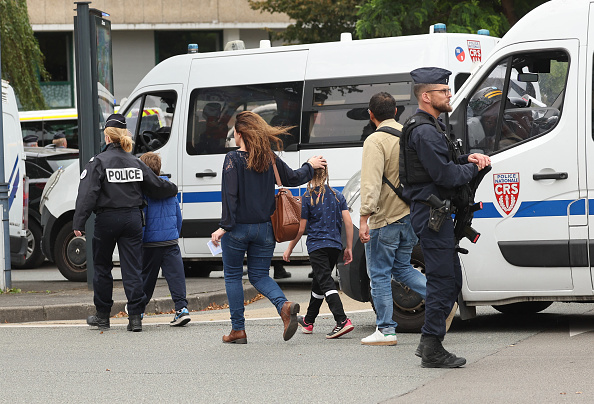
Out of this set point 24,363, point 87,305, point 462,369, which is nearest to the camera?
point 462,369

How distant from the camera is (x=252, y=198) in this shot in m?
7.81

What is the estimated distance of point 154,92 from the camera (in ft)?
42.0

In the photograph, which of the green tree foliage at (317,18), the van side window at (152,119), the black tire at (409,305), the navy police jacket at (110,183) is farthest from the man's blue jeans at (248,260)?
the green tree foliage at (317,18)

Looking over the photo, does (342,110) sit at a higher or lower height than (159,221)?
higher

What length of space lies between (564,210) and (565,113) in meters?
0.70

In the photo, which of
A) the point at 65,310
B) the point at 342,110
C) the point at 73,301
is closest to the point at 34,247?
the point at 73,301

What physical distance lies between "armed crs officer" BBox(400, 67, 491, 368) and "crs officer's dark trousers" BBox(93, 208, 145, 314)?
3.14 m

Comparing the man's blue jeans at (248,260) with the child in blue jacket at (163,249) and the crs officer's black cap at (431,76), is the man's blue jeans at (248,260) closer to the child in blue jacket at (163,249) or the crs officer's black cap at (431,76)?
the child in blue jacket at (163,249)

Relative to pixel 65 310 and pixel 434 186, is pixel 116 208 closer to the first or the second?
pixel 65 310

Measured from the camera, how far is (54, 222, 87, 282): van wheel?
13625 millimetres

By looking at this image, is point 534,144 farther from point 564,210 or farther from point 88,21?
point 88,21

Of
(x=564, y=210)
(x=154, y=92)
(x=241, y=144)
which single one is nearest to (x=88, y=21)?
(x=154, y=92)

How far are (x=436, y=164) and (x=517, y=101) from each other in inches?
72.3

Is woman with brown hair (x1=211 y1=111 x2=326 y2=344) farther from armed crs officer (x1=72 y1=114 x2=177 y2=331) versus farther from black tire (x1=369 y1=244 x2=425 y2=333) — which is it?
armed crs officer (x1=72 y1=114 x2=177 y2=331)
